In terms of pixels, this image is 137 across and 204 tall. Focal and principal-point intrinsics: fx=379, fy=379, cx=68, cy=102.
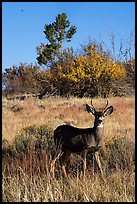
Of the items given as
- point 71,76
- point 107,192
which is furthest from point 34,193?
point 71,76

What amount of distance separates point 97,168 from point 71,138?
2.47 ft

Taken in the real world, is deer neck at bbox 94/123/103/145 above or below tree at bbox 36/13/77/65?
below

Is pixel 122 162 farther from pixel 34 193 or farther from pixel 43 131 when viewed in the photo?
pixel 43 131

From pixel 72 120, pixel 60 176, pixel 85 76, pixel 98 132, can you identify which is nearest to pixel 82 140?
pixel 98 132

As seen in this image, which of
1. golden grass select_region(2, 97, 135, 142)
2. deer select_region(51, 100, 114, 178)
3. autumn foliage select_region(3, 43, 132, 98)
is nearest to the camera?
deer select_region(51, 100, 114, 178)

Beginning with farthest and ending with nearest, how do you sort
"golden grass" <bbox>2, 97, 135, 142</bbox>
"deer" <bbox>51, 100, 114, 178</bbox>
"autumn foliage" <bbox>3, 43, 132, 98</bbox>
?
"autumn foliage" <bbox>3, 43, 132, 98</bbox> < "golden grass" <bbox>2, 97, 135, 142</bbox> < "deer" <bbox>51, 100, 114, 178</bbox>

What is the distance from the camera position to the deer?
692cm

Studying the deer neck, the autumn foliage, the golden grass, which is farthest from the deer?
the autumn foliage

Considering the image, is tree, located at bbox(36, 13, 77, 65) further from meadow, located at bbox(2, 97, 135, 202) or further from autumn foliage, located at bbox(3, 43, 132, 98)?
meadow, located at bbox(2, 97, 135, 202)

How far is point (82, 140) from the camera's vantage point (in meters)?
7.03

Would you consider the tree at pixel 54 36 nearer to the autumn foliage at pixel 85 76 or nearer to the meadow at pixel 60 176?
the autumn foliage at pixel 85 76

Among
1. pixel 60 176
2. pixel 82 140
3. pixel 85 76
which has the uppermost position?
pixel 85 76

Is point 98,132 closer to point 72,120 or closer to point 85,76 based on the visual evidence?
point 72,120

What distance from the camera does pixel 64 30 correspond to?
1438 inches
